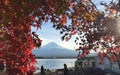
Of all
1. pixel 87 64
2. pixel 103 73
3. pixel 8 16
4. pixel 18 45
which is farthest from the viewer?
pixel 87 64

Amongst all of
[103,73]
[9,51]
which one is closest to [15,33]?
[9,51]

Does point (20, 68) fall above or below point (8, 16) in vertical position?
below

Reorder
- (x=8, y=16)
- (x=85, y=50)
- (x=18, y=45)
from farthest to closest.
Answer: (x=85, y=50)
(x=18, y=45)
(x=8, y=16)

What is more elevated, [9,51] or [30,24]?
[30,24]

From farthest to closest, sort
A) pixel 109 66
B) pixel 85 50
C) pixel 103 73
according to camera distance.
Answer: pixel 109 66 < pixel 103 73 < pixel 85 50

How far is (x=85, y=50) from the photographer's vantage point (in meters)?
15.6

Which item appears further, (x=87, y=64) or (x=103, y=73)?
(x=87, y=64)

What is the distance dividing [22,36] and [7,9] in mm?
1837

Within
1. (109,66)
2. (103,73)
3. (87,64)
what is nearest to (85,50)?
(103,73)

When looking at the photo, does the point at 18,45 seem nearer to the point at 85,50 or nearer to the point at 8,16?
the point at 8,16

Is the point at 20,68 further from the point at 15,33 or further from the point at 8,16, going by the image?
the point at 8,16

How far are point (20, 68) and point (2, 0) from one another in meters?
2.77

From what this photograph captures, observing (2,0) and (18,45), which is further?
(18,45)

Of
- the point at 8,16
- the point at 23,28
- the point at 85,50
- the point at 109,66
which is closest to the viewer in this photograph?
the point at 8,16
